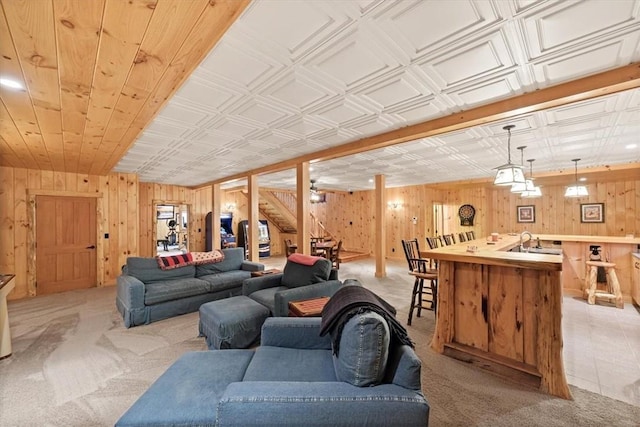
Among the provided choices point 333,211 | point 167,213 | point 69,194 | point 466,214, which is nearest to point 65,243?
point 69,194

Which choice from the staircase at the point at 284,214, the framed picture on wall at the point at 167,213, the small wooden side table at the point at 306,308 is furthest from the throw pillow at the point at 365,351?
the framed picture on wall at the point at 167,213

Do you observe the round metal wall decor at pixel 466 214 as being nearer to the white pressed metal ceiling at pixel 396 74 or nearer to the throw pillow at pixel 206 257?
the white pressed metal ceiling at pixel 396 74

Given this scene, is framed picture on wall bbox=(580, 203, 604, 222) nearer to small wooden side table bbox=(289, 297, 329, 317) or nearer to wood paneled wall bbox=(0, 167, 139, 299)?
small wooden side table bbox=(289, 297, 329, 317)

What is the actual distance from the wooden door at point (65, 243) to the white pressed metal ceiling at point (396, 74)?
8.42 feet

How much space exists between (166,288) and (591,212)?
10171 mm

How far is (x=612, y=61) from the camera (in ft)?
6.39

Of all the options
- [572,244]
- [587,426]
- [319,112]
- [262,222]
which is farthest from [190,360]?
[262,222]

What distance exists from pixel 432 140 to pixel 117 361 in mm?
4675

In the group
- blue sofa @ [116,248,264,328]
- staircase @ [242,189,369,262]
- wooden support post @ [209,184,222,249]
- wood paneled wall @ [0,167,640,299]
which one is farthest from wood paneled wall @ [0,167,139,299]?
staircase @ [242,189,369,262]

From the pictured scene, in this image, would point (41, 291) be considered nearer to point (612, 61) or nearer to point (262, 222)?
point (262, 222)

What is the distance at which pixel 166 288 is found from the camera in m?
3.71

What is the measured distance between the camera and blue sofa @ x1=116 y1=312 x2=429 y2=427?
1.12 m

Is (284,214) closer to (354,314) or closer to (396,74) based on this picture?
(396,74)

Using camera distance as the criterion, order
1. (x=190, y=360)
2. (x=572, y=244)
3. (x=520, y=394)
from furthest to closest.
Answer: (x=572, y=244) → (x=520, y=394) → (x=190, y=360)
